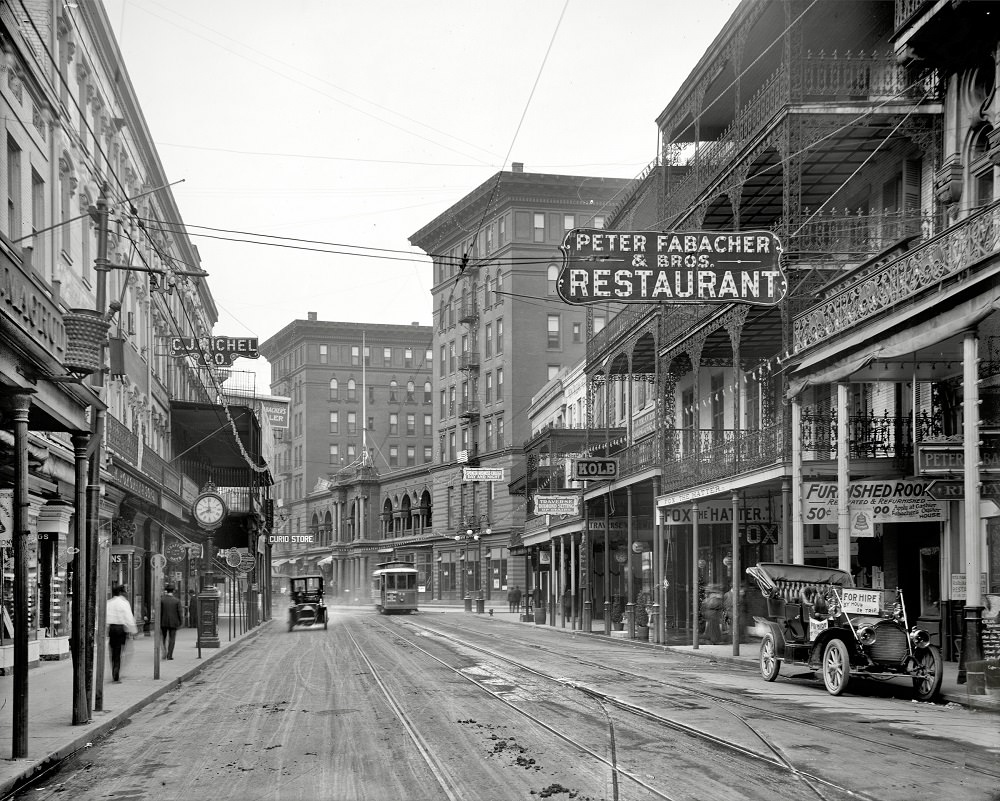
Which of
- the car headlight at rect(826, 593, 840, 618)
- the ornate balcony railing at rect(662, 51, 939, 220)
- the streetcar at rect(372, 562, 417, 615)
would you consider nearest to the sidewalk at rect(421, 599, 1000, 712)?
the car headlight at rect(826, 593, 840, 618)

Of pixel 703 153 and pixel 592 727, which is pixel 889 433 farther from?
pixel 592 727

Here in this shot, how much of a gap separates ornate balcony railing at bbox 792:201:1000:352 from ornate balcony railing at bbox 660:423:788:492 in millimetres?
2709

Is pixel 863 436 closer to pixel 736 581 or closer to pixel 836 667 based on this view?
pixel 736 581

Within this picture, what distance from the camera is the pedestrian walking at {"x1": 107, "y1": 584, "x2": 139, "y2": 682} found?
20078mm

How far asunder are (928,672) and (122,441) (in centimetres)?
2214

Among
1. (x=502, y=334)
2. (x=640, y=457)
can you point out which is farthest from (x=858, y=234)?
(x=502, y=334)

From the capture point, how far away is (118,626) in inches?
793

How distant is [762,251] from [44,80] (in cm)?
1453

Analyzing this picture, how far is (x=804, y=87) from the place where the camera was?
24219 mm

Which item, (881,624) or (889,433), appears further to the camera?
(889,433)

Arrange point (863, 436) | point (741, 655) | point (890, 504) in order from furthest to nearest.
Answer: point (741, 655) < point (863, 436) < point (890, 504)

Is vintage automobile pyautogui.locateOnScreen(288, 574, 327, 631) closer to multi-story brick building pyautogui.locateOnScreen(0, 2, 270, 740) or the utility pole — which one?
multi-story brick building pyautogui.locateOnScreen(0, 2, 270, 740)

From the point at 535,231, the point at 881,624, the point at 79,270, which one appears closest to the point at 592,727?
the point at 881,624

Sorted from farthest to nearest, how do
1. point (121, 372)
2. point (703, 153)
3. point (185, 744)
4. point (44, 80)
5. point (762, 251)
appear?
point (703, 153)
point (44, 80)
point (762, 251)
point (121, 372)
point (185, 744)
